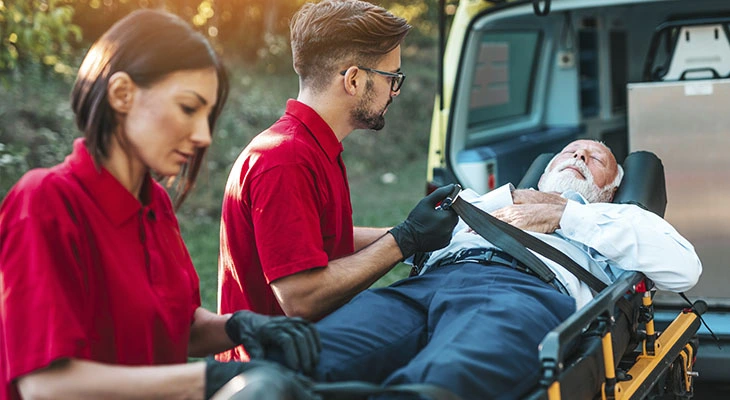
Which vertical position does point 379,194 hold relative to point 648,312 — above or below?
below

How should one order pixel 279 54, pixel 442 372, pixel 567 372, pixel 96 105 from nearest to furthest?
1. pixel 96 105
2. pixel 442 372
3. pixel 567 372
4. pixel 279 54

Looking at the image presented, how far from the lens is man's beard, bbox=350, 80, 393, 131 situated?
311 centimetres

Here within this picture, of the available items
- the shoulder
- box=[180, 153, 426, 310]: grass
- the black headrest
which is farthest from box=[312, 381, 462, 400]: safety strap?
box=[180, 153, 426, 310]: grass

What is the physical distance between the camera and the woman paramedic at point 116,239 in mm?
1899

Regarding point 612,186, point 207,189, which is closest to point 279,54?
point 207,189

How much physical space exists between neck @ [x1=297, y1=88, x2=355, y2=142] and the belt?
652 millimetres

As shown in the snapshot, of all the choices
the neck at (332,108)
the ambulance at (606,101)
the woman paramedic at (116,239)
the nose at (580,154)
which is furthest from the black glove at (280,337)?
the ambulance at (606,101)

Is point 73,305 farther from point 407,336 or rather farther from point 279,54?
point 279,54

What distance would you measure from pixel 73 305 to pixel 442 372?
93 cm

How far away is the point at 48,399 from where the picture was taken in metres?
1.89

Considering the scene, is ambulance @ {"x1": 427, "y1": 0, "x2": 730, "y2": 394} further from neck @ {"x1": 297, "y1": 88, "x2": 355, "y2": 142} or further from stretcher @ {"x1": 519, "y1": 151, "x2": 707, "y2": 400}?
neck @ {"x1": 297, "y1": 88, "x2": 355, "y2": 142}

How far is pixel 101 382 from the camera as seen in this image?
192cm

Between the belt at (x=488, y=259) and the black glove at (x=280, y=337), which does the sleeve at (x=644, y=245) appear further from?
the black glove at (x=280, y=337)

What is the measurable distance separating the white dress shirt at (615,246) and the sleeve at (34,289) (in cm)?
178
